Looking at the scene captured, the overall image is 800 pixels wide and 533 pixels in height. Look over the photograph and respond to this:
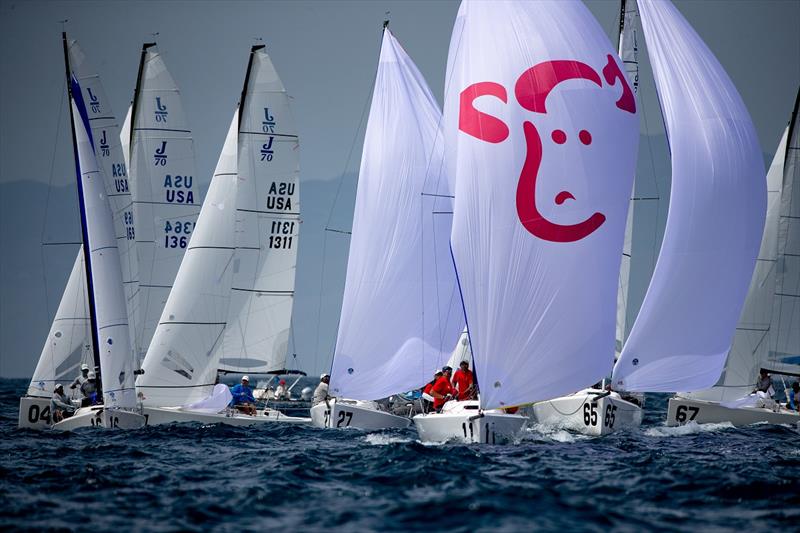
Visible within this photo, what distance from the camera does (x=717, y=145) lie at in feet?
70.2

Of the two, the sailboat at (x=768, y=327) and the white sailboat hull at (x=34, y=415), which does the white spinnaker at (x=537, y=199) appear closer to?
the sailboat at (x=768, y=327)

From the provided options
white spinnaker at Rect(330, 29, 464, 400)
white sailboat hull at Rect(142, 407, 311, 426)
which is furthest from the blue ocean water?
white spinnaker at Rect(330, 29, 464, 400)

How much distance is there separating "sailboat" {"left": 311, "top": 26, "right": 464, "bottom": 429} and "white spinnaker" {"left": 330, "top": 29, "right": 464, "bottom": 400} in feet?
0.07

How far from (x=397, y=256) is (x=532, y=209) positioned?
694cm

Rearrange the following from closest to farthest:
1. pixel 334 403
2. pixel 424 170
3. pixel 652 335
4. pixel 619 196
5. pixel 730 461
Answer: pixel 730 461, pixel 619 196, pixel 652 335, pixel 334 403, pixel 424 170

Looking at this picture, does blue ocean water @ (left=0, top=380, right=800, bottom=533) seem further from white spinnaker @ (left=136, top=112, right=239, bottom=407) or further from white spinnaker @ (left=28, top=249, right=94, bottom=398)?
white spinnaker @ (left=28, top=249, right=94, bottom=398)

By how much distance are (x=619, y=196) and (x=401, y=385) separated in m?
7.34

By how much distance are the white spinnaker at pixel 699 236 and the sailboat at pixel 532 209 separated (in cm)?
279

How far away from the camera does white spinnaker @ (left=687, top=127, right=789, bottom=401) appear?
25.8 metres

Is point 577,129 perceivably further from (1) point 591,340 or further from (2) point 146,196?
(2) point 146,196

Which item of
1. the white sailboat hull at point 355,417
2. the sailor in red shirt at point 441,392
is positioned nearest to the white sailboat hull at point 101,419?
the white sailboat hull at point 355,417

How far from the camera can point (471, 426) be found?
57.8 feet

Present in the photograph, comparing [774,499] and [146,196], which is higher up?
[146,196]

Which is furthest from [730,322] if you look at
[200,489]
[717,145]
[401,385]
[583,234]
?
[200,489]
